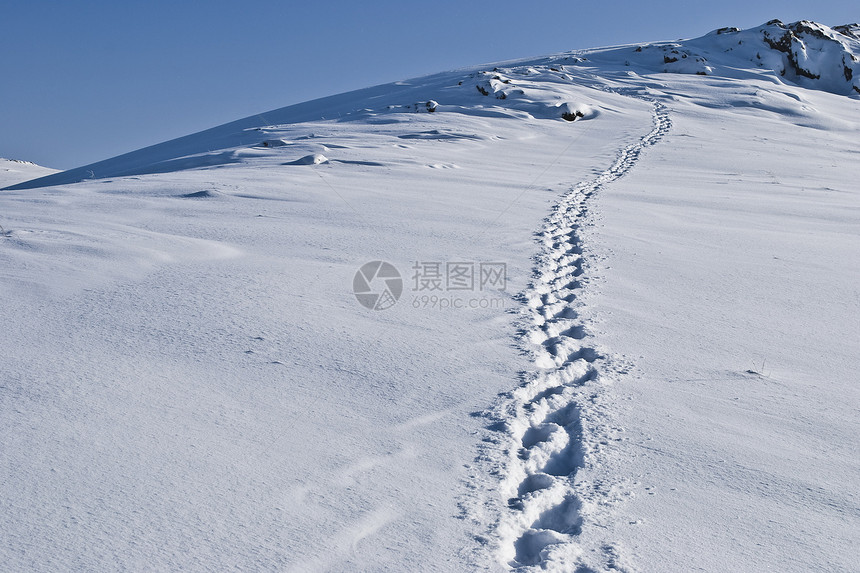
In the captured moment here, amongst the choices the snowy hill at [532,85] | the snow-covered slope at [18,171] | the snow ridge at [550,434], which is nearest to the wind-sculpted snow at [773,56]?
the snowy hill at [532,85]

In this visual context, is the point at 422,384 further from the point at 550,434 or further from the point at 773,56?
the point at 773,56

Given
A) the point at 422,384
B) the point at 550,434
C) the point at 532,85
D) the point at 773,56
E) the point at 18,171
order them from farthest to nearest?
1. the point at 773,56
2. the point at 18,171
3. the point at 532,85
4. the point at 422,384
5. the point at 550,434

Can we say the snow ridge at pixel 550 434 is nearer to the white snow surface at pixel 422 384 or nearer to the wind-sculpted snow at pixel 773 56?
the white snow surface at pixel 422 384

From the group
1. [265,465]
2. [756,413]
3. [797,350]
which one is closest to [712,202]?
[797,350]

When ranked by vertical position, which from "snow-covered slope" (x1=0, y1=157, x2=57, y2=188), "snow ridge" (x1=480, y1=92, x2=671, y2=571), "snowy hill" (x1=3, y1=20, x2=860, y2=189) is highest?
"snowy hill" (x1=3, y1=20, x2=860, y2=189)

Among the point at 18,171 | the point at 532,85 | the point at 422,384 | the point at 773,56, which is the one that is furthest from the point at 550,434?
the point at 773,56

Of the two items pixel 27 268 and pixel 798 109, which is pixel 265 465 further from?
pixel 798 109

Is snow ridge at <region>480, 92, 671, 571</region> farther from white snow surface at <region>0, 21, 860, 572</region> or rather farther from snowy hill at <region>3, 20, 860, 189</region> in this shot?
snowy hill at <region>3, 20, 860, 189</region>

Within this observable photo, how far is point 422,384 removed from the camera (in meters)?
2.69

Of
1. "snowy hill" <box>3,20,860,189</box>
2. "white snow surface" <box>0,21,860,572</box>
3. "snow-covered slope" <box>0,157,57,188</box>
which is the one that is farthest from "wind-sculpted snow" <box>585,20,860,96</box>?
"snow-covered slope" <box>0,157,57,188</box>

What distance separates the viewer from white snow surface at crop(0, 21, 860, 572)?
5.81 feet

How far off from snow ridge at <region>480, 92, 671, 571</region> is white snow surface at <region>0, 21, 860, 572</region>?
0.01 m

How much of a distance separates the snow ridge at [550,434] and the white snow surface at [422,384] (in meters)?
0.01

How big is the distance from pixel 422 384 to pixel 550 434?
60 cm
